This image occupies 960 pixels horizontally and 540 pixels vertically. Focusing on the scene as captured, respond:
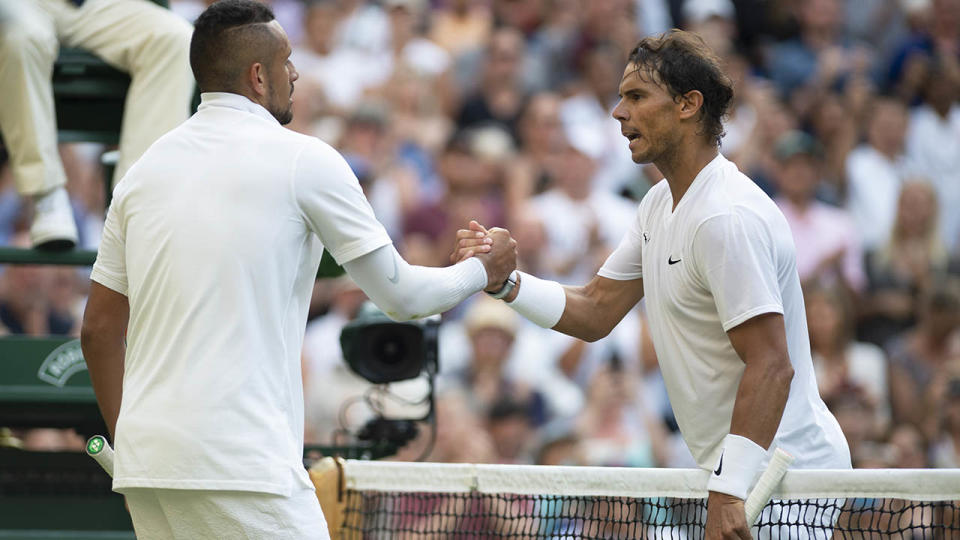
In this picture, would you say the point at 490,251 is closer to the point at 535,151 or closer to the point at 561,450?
the point at 561,450

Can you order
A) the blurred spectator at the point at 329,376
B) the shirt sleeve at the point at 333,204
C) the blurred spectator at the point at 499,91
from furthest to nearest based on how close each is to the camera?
1. the blurred spectator at the point at 499,91
2. the blurred spectator at the point at 329,376
3. the shirt sleeve at the point at 333,204

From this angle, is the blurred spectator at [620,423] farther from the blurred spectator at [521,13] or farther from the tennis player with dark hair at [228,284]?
the tennis player with dark hair at [228,284]

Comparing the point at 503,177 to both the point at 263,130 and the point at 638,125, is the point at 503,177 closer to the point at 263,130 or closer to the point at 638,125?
the point at 638,125

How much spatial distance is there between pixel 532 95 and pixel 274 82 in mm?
7055

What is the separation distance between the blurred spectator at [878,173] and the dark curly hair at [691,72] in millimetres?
6146

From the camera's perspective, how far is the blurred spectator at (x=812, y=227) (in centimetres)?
975

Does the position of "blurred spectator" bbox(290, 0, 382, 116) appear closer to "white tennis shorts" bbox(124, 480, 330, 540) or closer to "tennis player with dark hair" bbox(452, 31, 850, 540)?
"tennis player with dark hair" bbox(452, 31, 850, 540)

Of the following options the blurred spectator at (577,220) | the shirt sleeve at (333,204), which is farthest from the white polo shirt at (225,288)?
the blurred spectator at (577,220)

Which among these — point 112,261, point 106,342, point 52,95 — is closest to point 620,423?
point 52,95

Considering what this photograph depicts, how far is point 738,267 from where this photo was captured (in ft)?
13.1

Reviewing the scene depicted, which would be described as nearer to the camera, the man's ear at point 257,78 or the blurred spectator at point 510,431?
the man's ear at point 257,78

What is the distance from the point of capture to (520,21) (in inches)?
446

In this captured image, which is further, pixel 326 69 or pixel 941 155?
pixel 941 155

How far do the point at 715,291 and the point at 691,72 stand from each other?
78 centimetres
